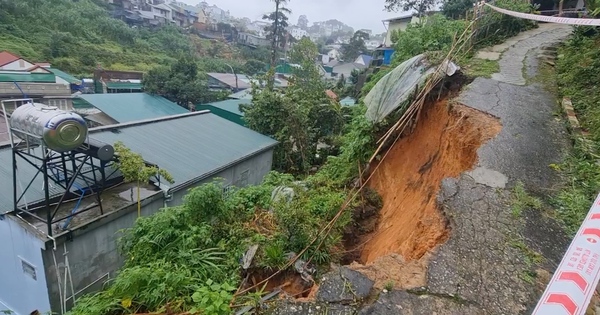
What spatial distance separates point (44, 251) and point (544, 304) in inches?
258

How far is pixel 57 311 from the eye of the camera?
5.58 meters

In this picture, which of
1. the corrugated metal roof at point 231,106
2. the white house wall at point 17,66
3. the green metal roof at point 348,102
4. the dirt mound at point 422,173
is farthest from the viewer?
the green metal roof at point 348,102

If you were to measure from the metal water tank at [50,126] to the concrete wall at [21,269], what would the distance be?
1620 mm

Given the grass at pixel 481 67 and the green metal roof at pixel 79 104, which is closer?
the grass at pixel 481 67

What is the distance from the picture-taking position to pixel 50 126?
4.82m

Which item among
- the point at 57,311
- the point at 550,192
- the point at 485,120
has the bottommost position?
the point at 57,311

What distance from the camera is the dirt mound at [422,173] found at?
333 cm

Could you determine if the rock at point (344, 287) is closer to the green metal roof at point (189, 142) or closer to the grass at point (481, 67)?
the grass at point (481, 67)

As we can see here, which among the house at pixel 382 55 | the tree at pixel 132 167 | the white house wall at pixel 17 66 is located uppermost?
the house at pixel 382 55

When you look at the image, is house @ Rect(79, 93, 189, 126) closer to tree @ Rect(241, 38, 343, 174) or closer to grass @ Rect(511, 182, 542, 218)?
tree @ Rect(241, 38, 343, 174)

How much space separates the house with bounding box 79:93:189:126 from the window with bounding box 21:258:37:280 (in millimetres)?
9992

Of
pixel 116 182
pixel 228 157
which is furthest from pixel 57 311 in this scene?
pixel 228 157

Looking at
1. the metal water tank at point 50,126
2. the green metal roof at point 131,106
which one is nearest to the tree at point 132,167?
the metal water tank at point 50,126

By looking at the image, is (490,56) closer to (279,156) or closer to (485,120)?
(485,120)
